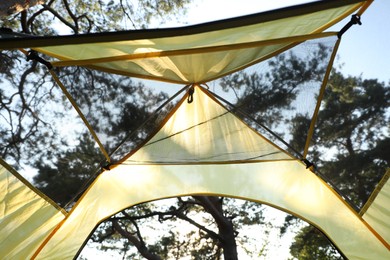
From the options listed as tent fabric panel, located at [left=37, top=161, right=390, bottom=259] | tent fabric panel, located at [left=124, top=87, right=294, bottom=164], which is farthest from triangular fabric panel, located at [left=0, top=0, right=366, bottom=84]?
tent fabric panel, located at [left=37, top=161, right=390, bottom=259]

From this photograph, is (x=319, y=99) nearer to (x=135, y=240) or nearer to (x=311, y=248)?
(x=135, y=240)

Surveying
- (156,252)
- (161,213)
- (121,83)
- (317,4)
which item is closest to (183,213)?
(161,213)

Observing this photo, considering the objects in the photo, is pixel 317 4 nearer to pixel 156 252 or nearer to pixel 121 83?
pixel 121 83

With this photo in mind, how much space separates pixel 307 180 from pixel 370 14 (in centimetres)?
132

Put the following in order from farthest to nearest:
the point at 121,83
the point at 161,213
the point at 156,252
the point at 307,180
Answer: the point at 156,252, the point at 161,213, the point at 307,180, the point at 121,83

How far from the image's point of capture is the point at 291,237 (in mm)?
7387

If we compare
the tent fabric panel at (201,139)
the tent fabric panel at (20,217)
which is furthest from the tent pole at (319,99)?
the tent fabric panel at (20,217)

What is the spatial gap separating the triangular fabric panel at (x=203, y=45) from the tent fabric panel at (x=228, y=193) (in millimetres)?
881

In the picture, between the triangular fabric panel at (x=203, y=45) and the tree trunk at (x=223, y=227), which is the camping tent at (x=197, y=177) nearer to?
the triangular fabric panel at (x=203, y=45)

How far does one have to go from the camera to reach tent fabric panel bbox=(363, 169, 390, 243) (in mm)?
2361

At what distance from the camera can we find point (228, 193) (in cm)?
288

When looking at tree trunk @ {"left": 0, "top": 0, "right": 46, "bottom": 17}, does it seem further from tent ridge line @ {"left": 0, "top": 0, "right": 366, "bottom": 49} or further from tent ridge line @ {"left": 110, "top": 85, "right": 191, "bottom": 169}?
tent ridge line @ {"left": 0, "top": 0, "right": 366, "bottom": 49}

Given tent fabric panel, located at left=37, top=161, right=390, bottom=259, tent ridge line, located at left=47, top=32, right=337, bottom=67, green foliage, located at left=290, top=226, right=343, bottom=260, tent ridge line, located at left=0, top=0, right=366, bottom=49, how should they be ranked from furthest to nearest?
green foliage, located at left=290, top=226, right=343, bottom=260, tent fabric panel, located at left=37, top=161, right=390, bottom=259, tent ridge line, located at left=47, top=32, right=337, bottom=67, tent ridge line, located at left=0, top=0, right=366, bottom=49

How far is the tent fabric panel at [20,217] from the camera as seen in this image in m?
2.24
